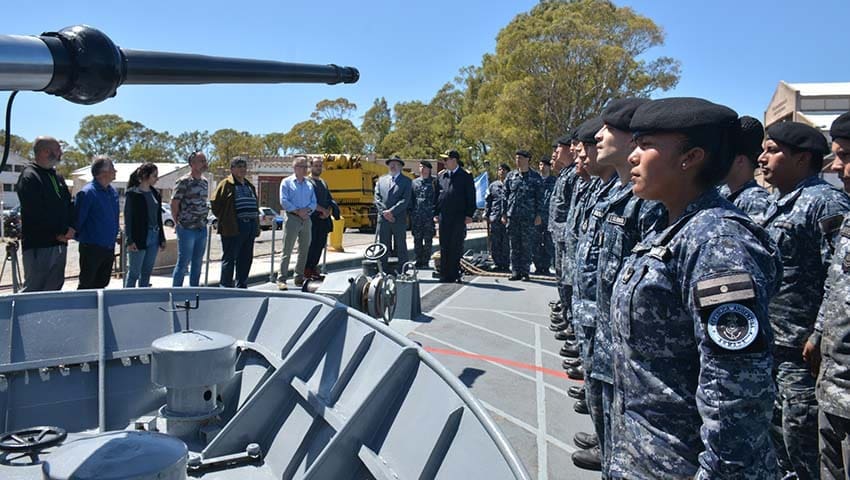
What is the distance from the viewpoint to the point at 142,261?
7.06 m

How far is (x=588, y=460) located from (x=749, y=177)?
1.98 m

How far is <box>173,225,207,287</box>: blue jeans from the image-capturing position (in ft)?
24.3

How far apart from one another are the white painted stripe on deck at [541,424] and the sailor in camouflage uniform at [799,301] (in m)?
1.24

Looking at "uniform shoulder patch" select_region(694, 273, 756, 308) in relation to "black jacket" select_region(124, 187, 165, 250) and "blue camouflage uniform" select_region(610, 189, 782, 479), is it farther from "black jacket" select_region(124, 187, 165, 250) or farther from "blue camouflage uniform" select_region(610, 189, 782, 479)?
"black jacket" select_region(124, 187, 165, 250)

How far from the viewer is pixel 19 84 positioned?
1.55 meters

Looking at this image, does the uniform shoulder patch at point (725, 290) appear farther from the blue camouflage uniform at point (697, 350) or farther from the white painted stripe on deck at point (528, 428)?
the white painted stripe on deck at point (528, 428)

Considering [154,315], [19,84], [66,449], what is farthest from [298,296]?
[19,84]

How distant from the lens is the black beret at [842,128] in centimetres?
291

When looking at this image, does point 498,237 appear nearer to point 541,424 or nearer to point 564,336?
point 564,336

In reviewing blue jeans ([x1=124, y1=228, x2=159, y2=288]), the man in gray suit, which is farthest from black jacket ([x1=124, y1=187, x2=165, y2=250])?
the man in gray suit

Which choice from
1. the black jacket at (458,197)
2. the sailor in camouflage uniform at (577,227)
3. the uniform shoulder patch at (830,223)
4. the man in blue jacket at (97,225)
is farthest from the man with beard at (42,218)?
the uniform shoulder patch at (830,223)

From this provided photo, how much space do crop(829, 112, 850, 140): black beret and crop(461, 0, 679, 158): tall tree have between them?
26.9 m

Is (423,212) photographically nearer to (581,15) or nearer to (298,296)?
(298,296)

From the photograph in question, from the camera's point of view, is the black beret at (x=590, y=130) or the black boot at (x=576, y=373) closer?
the black beret at (x=590, y=130)
